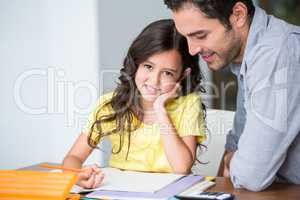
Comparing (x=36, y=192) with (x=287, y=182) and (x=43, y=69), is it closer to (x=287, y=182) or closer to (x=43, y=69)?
(x=287, y=182)

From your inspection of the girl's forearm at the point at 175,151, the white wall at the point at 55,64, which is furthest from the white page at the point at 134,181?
the white wall at the point at 55,64

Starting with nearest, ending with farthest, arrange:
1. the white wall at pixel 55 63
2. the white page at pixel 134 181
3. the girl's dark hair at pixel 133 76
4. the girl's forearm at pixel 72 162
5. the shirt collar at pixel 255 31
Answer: the white page at pixel 134 181
the shirt collar at pixel 255 31
the girl's forearm at pixel 72 162
the girl's dark hair at pixel 133 76
the white wall at pixel 55 63

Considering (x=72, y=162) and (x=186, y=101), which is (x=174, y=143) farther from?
(x=72, y=162)

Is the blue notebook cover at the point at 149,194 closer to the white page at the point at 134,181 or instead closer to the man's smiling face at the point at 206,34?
the white page at the point at 134,181

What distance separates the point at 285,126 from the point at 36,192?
0.60m

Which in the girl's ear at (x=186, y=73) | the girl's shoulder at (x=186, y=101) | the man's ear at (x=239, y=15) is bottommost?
the girl's shoulder at (x=186, y=101)

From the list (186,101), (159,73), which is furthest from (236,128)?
(159,73)

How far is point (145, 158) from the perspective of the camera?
1689 millimetres

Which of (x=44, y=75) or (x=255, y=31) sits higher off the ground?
(x=255, y=31)

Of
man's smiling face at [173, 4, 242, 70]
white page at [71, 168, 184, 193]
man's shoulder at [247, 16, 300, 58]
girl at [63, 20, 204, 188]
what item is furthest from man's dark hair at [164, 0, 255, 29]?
white page at [71, 168, 184, 193]

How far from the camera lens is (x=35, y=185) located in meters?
1.16

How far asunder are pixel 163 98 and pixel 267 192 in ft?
1.86

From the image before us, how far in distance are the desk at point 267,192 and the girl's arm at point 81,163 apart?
28 centimetres

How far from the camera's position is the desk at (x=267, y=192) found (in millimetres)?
1185
